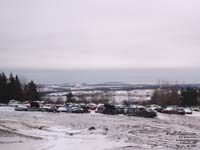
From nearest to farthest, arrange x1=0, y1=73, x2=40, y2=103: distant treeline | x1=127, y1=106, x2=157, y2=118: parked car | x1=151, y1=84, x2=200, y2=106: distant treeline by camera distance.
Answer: x1=127, y1=106, x2=157, y2=118: parked car
x1=0, y1=73, x2=40, y2=103: distant treeline
x1=151, y1=84, x2=200, y2=106: distant treeline

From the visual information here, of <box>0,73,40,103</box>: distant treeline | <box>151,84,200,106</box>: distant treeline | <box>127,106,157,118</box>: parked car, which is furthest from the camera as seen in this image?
<box>151,84,200,106</box>: distant treeline

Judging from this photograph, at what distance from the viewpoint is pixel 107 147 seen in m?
23.5

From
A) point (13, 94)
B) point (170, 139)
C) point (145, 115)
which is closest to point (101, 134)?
point (170, 139)

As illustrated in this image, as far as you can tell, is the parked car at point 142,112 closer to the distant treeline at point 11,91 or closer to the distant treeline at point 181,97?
the distant treeline at point 181,97

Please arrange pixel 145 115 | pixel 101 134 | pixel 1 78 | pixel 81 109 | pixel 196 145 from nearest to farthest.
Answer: pixel 196 145 → pixel 101 134 → pixel 145 115 → pixel 81 109 → pixel 1 78

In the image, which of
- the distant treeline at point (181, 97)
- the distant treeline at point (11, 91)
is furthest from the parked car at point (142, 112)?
the distant treeline at point (11, 91)

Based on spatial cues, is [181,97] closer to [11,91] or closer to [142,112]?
[11,91]

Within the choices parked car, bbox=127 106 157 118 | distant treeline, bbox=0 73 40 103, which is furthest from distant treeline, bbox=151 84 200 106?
parked car, bbox=127 106 157 118

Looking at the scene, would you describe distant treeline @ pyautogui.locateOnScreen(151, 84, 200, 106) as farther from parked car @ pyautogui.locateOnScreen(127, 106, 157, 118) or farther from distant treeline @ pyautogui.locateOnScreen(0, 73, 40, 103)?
parked car @ pyautogui.locateOnScreen(127, 106, 157, 118)

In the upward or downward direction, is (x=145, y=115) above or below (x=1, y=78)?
below

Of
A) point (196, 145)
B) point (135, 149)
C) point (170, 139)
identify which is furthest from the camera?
point (170, 139)

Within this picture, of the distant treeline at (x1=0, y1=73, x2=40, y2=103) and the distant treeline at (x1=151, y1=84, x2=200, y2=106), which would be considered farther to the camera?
the distant treeline at (x1=151, y1=84, x2=200, y2=106)

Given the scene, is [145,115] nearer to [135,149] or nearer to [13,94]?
[135,149]

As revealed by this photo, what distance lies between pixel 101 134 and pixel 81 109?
35.7 meters
